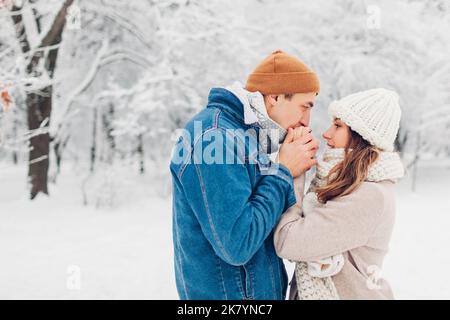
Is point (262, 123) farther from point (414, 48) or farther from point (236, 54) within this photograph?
point (414, 48)

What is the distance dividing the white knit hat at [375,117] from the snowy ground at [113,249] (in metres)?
4.12

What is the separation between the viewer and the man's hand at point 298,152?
1.62 meters

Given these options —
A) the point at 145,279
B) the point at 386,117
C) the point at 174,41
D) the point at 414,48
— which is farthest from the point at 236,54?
the point at 386,117

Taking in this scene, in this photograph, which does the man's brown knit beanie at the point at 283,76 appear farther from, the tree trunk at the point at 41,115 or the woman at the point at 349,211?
the tree trunk at the point at 41,115

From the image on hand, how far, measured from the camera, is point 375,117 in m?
1.75

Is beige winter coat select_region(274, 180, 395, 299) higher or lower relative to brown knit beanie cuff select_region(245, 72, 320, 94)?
lower

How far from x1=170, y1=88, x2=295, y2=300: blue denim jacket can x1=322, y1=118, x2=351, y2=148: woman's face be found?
0.38m

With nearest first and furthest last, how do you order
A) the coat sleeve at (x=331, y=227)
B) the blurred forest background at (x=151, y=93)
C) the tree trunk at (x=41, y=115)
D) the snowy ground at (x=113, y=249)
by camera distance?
the coat sleeve at (x=331, y=227), the snowy ground at (x=113, y=249), the blurred forest background at (x=151, y=93), the tree trunk at (x=41, y=115)

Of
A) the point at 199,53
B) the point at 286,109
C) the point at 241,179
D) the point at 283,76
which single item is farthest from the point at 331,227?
the point at 199,53

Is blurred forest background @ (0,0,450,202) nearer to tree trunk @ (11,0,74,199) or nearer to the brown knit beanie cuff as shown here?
tree trunk @ (11,0,74,199)

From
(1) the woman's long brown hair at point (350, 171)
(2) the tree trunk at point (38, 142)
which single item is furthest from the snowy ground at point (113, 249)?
(1) the woman's long brown hair at point (350, 171)

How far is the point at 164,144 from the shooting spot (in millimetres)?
16984

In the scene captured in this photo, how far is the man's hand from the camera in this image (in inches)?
63.9

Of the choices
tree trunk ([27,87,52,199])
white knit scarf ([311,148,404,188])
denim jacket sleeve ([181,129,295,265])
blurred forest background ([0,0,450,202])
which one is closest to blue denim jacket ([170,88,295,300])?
denim jacket sleeve ([181,129,295,265])
